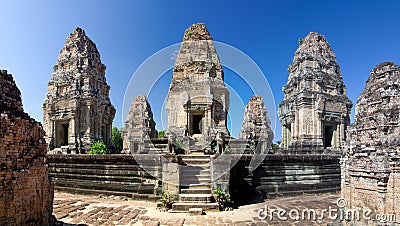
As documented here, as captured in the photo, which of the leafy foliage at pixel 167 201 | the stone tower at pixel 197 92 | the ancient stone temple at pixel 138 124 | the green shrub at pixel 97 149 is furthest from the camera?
the ancient stone temple at pixel 138 124

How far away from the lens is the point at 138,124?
24.5 metres

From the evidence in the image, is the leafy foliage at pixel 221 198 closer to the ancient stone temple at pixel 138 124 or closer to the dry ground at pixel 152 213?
the dry ground at pixel 152 213

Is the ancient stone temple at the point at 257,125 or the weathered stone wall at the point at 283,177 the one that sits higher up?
the ancient stone temple at the point at 257,125

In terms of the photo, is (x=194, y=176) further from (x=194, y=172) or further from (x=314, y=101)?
(x=314, y=101)

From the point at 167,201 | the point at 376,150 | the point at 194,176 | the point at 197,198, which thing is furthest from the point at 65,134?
the point at 376,150

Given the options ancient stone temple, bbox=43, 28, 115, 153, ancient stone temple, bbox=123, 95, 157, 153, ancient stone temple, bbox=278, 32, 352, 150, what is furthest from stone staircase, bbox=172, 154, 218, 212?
ancient stone temple, bbox=123, 95, 157, 153

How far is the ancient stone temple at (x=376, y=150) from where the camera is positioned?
394 cm

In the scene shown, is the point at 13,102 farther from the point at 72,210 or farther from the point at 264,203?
the point at 264,203

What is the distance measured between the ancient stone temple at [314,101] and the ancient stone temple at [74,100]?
14078 mm

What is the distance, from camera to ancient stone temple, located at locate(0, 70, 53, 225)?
3.55m

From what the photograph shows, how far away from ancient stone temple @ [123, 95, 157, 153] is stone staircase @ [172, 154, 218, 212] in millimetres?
13296

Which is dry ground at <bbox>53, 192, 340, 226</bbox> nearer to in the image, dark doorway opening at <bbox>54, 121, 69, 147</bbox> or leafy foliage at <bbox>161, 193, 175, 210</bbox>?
leafy foliage at <bbox>161, 193, 175, 210</bbox>

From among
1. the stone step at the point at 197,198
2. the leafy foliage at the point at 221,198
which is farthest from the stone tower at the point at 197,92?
the stone step at the point at 197,198

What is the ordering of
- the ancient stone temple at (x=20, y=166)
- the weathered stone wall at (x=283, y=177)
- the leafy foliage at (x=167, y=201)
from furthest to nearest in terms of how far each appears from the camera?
the weathered stone wall at (x=283, y=177) < the leafy foliage at (x=167, y=201) < the ancient stone temple at (x=20, y=166)
